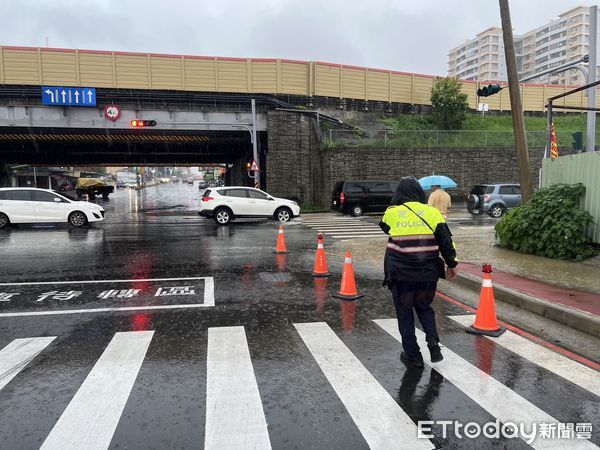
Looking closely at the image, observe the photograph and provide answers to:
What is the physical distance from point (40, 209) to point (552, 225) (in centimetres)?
1738

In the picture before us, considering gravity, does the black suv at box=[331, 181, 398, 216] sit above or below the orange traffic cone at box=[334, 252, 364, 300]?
above

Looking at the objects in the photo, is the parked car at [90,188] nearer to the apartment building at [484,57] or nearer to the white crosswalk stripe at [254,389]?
the white crosswalk stripe at [254,389]

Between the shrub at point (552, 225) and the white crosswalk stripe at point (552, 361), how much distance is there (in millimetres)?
5524

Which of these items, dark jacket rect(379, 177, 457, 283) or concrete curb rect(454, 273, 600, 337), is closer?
dark jacket rect(379, 177, 457, 283)

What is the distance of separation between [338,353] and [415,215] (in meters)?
1.70

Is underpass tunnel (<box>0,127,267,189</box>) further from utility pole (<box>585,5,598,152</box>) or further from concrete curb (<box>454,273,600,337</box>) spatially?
concrete curb (<box>454,273,600,337</box>)

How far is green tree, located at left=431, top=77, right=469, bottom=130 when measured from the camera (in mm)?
35312

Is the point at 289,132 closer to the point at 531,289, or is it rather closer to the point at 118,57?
the point at 118,57

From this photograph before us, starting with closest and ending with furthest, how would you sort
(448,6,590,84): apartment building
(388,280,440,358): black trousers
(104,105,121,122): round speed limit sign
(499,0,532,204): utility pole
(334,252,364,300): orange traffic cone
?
(388,280,440,358): black trousers
(334,252,364,300): orange traffic cone
(499,0,532,204): utility pole
(104,105,121,122): round speed limit sign
(448,6,590,84): apartment building

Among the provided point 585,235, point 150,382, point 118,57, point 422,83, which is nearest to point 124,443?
point 150,382

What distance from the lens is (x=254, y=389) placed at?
4.04 metres

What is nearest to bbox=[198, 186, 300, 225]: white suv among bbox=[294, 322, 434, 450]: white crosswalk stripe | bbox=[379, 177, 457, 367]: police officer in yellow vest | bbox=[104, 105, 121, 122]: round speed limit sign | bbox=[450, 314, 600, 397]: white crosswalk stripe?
bbox=[104, 105, 121, 122]: round speed limit sign

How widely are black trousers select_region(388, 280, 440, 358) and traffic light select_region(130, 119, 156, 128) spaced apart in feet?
85.5

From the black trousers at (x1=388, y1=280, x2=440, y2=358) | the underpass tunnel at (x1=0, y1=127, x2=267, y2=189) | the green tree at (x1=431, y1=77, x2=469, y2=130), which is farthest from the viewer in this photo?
the green tree at (x1=431, y1=77, x2=469, y2=130)
